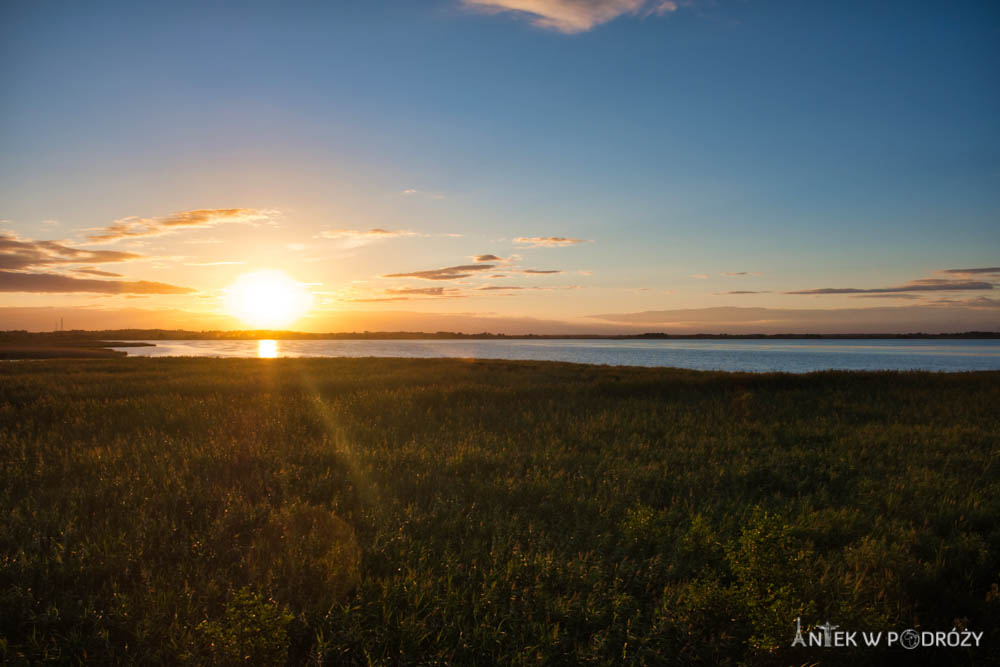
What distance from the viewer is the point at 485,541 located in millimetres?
5930

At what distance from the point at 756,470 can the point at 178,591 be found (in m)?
9.25

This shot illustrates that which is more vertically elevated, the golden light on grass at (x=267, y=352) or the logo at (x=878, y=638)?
the golden light on grass at (x=267, y=352)

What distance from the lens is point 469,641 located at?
419 cm

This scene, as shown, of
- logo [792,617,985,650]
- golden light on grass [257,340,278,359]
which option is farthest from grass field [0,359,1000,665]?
golden light on grass [257,340,278,359]

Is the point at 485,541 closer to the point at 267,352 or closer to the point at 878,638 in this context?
the point at 878,638

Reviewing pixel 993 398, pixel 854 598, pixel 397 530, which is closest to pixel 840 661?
pixel 854 598

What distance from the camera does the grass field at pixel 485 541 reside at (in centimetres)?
421

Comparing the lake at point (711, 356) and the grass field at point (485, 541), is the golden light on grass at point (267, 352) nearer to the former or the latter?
the lake at point (711, 356)

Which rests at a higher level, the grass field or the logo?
the grass field

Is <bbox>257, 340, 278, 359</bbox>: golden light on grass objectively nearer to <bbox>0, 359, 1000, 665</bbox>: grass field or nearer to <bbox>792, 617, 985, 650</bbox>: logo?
<bbox>0, 359, 1000, 665</bbox>: grass field

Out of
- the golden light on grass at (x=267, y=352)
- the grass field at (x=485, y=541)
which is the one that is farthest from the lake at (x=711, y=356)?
the grass field at (x=485, y=541)

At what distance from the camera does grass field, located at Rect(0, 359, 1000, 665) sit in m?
4.21

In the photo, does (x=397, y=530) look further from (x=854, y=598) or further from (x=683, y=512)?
(x=854, y=598)

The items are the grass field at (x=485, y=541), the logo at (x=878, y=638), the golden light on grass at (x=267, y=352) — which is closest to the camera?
the grass field at (x=485, y=541)
